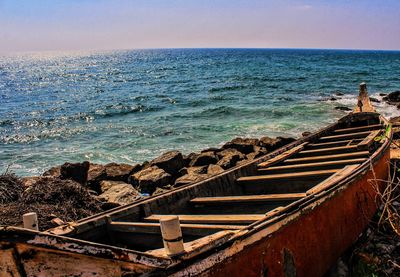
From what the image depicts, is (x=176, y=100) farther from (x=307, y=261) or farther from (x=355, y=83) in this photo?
(x=307, y=261)

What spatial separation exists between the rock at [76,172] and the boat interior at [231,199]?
519cm

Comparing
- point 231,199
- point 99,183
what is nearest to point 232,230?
point 231,199

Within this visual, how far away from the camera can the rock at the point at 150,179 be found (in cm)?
994

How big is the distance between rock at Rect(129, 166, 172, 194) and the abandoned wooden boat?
3404 mm

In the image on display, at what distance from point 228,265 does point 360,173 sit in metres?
3.00

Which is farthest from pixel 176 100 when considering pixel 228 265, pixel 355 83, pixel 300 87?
pixel 228 265

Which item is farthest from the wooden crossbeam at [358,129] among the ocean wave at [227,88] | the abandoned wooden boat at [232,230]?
the ocean wave at [227,88]

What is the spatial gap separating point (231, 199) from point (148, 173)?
5264 millimetres

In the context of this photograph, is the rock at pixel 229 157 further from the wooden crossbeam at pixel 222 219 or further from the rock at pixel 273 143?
the wooden crossbeam at pixel 222 219

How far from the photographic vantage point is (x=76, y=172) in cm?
1036

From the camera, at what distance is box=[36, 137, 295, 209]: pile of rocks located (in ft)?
30.6

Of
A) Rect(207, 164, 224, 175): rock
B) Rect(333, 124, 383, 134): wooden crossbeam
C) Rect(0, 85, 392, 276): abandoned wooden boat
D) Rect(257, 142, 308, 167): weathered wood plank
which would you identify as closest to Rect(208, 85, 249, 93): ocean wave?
Rect(207, 164, 224, 175): rock

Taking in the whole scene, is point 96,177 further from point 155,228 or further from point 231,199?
point 155,228

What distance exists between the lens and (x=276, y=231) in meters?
3.83
